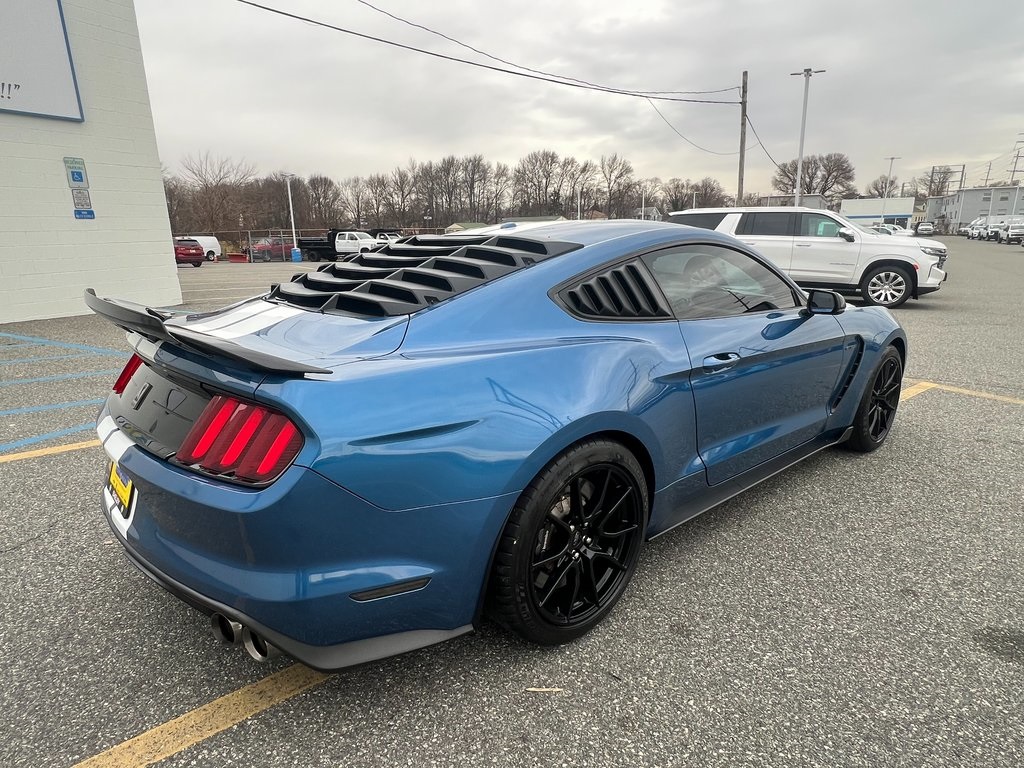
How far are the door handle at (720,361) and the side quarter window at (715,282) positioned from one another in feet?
0.65

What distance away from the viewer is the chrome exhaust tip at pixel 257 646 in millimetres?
1751

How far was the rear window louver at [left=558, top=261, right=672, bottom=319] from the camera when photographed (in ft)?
7.55

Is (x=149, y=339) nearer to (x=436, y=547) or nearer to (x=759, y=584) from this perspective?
(x=436, y=547)

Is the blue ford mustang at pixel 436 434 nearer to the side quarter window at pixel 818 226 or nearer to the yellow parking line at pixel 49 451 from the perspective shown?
the yellow parking line at pixel 49 451

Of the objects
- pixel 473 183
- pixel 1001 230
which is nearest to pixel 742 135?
pixel 1001 230

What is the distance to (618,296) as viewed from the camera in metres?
2.44

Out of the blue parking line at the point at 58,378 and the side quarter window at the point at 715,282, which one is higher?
the side quarter window at the point at 715,282

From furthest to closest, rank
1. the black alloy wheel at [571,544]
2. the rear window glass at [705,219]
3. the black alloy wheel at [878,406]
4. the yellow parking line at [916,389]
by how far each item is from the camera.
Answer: the rear window glass at [705,219] → the yellow parking line at [916,389] → the black alloy wheel at [878,406] → the black alloy wheel at [571,544]

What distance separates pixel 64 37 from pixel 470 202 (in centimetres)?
7451

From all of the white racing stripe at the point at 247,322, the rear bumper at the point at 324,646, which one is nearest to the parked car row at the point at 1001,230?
the white racing stripe at the point at 247,322

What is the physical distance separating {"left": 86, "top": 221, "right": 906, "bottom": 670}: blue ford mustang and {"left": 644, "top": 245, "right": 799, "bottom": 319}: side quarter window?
0.05 feet

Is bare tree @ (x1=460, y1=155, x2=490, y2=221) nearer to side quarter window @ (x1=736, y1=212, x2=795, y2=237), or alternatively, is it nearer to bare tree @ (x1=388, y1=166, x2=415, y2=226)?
bare tree @ (x1=388, y1=166, x2=415, y2=226)

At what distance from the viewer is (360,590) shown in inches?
65.3

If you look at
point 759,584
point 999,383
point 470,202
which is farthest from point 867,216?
point 759,584
